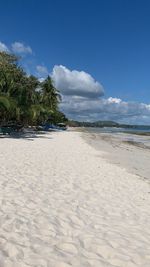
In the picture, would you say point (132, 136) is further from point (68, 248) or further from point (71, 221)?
point (68, 248)

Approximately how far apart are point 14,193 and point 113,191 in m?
3.14

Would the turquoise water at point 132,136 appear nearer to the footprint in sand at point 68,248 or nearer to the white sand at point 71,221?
the white sand at point 71,221

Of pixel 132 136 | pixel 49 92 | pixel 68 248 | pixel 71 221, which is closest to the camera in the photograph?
pixel 68 248

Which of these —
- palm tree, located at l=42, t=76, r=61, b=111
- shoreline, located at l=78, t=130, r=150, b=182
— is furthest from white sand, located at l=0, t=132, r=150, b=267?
palm tree, located at l=42, t=76, r=61, b=111

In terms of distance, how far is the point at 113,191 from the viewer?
1000cm

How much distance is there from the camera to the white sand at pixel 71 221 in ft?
16.3

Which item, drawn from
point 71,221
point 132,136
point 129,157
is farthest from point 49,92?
point 71,221

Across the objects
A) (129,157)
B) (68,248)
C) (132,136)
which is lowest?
(132,136)

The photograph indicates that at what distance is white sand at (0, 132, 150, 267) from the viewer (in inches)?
195

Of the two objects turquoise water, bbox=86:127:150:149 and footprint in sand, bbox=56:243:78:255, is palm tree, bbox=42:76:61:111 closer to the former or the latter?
turquoise water, bbox=86:127:150:149

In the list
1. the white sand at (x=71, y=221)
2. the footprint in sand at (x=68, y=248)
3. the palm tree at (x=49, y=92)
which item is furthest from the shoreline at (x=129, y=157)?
the palm tree at (x=49, y=92)

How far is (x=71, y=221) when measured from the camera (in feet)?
21.8

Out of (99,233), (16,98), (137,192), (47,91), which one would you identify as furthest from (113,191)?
(47,91)

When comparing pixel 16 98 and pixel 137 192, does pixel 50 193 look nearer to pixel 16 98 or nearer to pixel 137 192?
pixel 137 192
